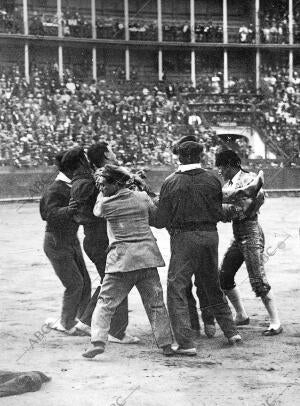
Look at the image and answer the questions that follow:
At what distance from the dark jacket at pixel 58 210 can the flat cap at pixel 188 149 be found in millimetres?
1142

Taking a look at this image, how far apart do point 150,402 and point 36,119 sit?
2396 centimetres

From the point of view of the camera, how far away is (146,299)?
20.7 feet

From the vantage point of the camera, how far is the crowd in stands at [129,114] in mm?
27297

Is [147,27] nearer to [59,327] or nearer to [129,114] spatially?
[129,114]

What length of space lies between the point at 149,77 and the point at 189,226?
114ft

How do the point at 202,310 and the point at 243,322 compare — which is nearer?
the point at 202,310

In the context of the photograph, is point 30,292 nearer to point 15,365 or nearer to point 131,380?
point 15,365

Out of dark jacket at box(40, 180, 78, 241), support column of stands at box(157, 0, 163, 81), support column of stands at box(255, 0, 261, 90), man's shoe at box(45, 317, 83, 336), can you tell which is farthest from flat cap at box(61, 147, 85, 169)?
support column of stands at box(255, 0, 261, 90)

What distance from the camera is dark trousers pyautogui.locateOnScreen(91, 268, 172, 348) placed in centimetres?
618

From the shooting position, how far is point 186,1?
4072 cm

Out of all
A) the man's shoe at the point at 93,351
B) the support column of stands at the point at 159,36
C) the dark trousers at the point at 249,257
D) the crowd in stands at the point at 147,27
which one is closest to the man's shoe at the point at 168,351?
the man's shoe at the point at 93,351

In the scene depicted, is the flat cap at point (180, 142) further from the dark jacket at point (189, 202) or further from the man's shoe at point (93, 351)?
the man's shoe at point (93, 351)

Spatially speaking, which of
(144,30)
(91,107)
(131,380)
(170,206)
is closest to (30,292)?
(170,206)

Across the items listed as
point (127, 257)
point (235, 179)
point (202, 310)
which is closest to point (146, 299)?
point (127, 257)
